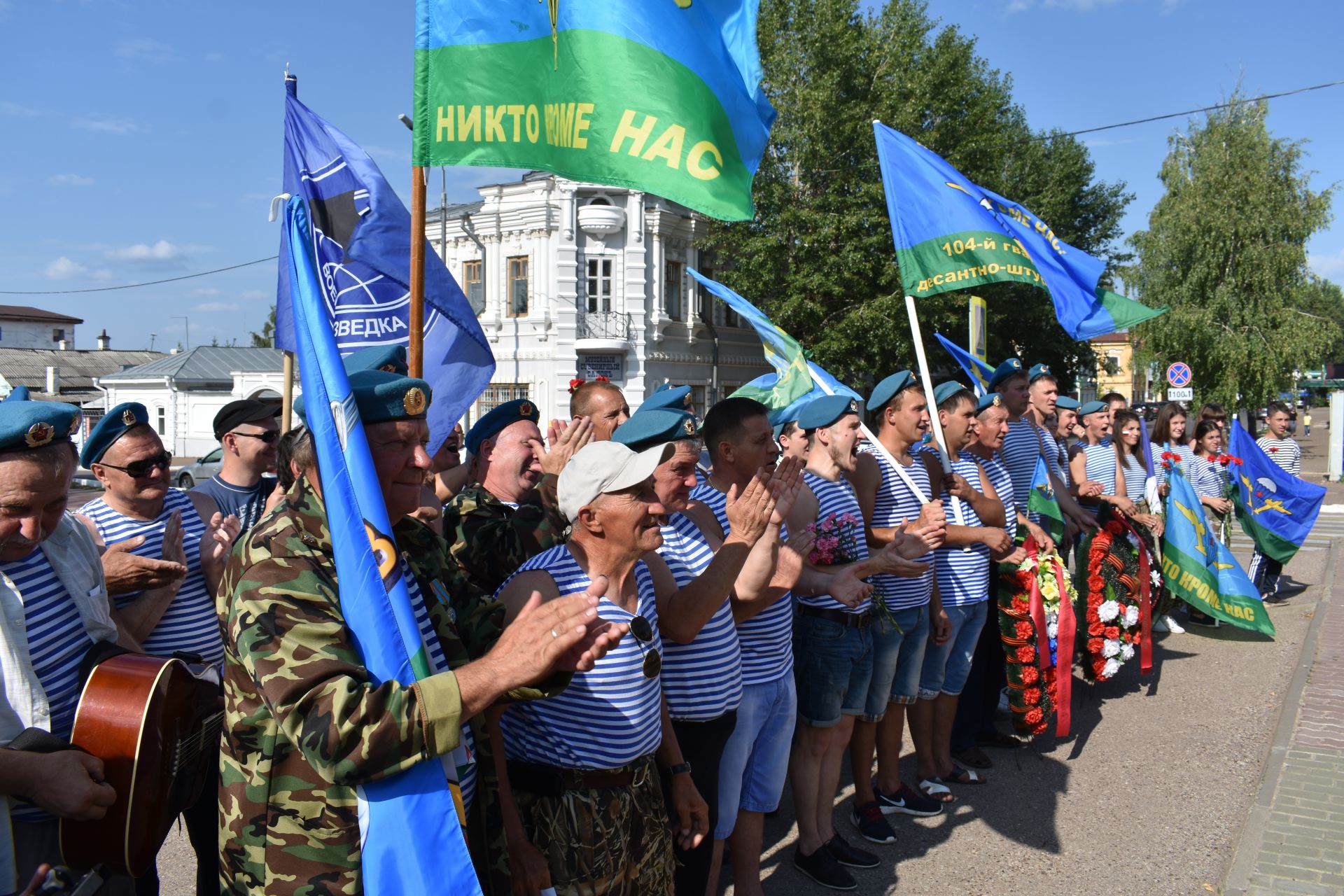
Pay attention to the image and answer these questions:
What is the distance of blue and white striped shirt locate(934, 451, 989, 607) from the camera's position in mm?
5215

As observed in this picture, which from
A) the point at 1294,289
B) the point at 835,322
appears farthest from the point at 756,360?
the point at 1294,289

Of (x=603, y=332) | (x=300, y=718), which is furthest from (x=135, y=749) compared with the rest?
(x=603, y=332)

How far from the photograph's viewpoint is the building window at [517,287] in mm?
31547

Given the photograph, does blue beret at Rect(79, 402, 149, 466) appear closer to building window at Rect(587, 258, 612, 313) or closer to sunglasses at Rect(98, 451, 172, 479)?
sunglasses at Rect(98, 451, 172, 479)

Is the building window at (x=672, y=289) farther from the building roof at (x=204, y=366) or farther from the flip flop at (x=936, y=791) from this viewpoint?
the flip flop at (x=936, y=791)

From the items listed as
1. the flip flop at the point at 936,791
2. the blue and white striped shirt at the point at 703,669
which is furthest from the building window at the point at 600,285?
the blue and white striped shirt at the point at 703,669

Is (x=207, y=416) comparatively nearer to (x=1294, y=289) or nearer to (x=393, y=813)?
(x=1294, y=289)

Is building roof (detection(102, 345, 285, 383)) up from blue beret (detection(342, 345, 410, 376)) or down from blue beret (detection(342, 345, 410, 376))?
up

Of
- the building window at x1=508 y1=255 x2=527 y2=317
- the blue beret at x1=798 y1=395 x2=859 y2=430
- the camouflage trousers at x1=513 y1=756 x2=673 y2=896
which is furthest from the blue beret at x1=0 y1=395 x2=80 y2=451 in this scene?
the building window at x1=508 y1=255 x2=527 y2=317

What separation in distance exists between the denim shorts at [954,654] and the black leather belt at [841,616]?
3.21 ft

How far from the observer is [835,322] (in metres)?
26.0

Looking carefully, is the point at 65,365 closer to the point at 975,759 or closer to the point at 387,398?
the point at 975,759

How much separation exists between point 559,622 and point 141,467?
234cm

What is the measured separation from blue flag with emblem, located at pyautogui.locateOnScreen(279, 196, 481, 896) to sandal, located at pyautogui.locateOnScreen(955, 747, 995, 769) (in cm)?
436
